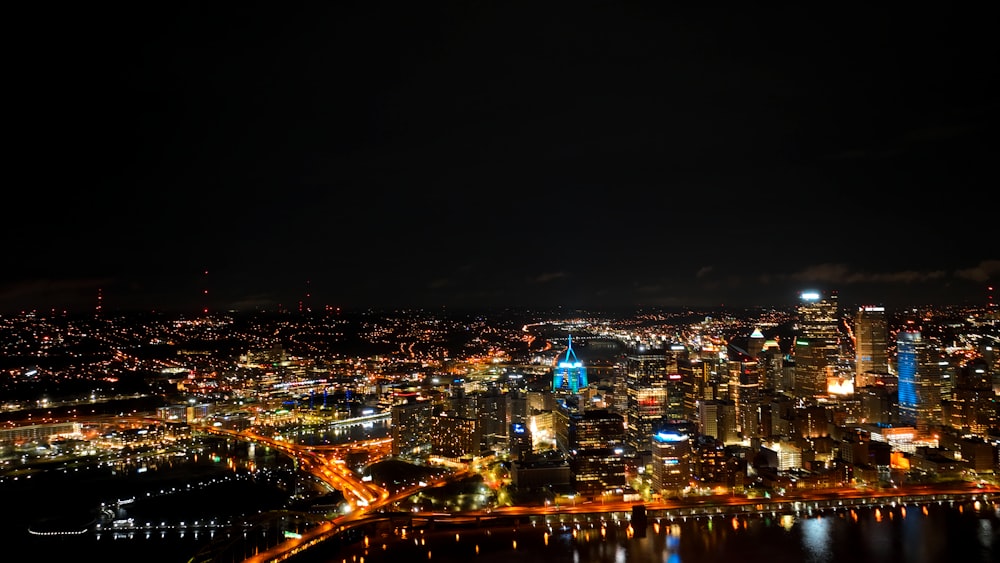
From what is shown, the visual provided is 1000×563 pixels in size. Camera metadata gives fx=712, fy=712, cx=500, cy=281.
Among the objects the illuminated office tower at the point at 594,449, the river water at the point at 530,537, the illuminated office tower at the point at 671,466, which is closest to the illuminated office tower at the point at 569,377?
the illuminated office tower at the point at 594,449

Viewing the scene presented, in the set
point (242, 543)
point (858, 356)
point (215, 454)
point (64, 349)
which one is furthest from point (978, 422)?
point (64, 349)

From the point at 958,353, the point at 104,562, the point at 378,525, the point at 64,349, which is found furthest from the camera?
the point at 64,349

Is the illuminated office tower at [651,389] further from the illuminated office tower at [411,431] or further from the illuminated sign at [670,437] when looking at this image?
the illuminated office tower at [411,431]

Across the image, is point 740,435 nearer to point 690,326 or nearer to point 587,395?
point 587,395

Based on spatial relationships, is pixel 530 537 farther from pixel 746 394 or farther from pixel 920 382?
pixel 920 382

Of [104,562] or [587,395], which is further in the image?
[587,395]

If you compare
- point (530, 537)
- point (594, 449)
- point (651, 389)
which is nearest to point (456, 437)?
point (594, 449)

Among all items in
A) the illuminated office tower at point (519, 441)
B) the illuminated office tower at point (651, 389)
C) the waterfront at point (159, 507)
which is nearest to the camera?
the waterfront at point (159, 507)
